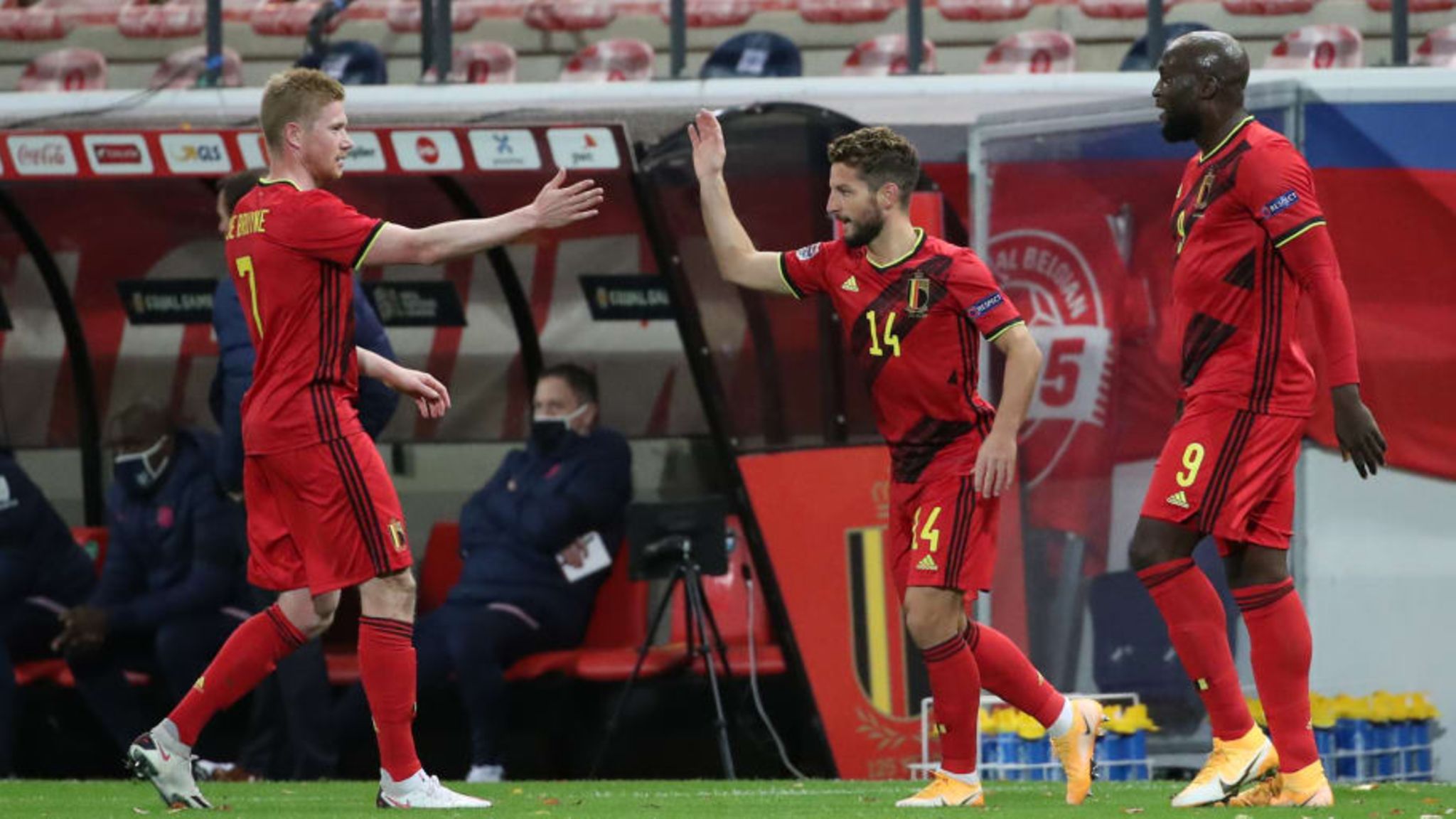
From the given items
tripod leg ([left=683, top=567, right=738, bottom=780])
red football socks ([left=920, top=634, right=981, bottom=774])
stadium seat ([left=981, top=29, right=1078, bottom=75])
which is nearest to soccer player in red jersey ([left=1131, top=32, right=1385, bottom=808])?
red football socks ([left=920, top=634, right=981, bottom=774])

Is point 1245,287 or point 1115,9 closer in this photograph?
point 1245,287

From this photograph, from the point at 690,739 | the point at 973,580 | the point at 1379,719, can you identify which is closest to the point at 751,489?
the point at 690,739

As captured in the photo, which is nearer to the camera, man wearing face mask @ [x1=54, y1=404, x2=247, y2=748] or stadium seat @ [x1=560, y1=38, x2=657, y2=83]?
man wearing face mask @ [x1=54, y1=404, x2=247, y2=748]

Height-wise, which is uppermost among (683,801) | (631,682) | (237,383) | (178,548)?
(237,383)

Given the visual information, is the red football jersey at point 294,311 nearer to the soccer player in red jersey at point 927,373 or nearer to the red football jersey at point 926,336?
the soccer player in red jersey at point 927,373

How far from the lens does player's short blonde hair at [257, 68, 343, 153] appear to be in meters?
6.62

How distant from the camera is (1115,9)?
42.3 ft

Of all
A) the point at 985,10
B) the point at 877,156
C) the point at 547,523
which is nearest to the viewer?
the point at 877,156

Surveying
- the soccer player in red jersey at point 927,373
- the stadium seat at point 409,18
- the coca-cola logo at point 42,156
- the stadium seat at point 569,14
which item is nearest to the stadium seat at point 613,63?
the stadium seat at point 569,14

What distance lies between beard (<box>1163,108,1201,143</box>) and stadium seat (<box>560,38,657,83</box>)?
20.4 ft

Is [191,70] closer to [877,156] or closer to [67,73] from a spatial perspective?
[67,73]

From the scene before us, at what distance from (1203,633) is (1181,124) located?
1256mm

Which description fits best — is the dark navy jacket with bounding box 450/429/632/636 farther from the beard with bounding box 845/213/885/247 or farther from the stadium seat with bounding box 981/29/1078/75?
the beard with bounding box 845/213/885/247

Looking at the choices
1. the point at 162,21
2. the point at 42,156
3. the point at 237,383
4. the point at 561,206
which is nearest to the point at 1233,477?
the point at 561,206
